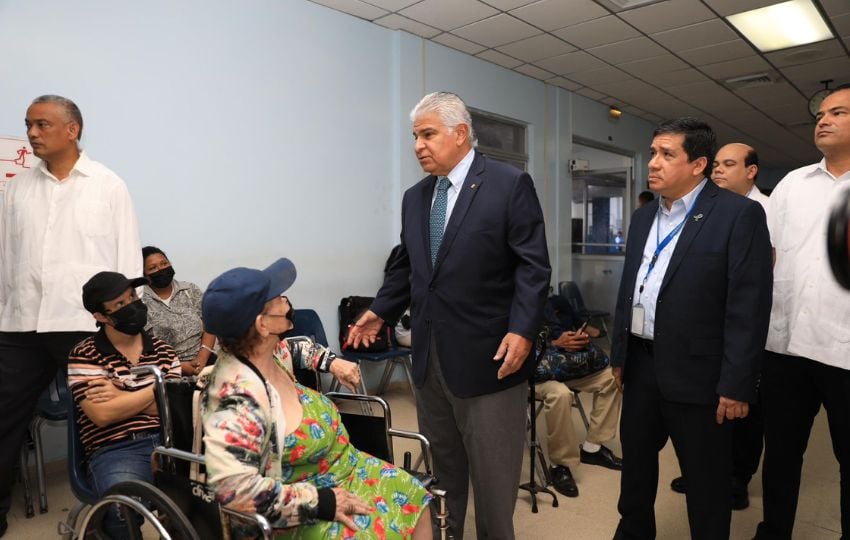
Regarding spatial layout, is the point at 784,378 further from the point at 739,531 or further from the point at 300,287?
the point at 300,287

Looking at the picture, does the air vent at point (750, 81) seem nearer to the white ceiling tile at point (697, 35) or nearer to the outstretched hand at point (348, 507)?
the white ceiling tile at point (697, 35)

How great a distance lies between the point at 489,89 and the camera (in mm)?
5484

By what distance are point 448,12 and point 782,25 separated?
2.74 metres

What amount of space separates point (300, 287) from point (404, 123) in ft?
5.47

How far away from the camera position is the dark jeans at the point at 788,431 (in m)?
2.00

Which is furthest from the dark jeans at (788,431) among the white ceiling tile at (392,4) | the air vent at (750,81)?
the air vent at (750,81)

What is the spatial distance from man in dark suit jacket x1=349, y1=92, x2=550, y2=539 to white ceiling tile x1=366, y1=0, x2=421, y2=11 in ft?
8.50

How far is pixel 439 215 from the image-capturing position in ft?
6.31

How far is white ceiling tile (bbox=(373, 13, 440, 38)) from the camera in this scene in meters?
4.38

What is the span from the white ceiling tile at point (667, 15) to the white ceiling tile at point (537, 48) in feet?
2.20

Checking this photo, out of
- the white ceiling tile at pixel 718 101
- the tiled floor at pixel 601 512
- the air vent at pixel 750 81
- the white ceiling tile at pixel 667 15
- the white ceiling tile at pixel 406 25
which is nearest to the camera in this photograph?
the tiled floor at pixel 601 512

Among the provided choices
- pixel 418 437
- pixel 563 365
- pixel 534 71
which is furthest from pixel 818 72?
pixel 418 437

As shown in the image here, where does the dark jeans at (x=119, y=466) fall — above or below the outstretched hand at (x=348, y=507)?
below

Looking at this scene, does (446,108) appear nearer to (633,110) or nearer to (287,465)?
(287,465)
